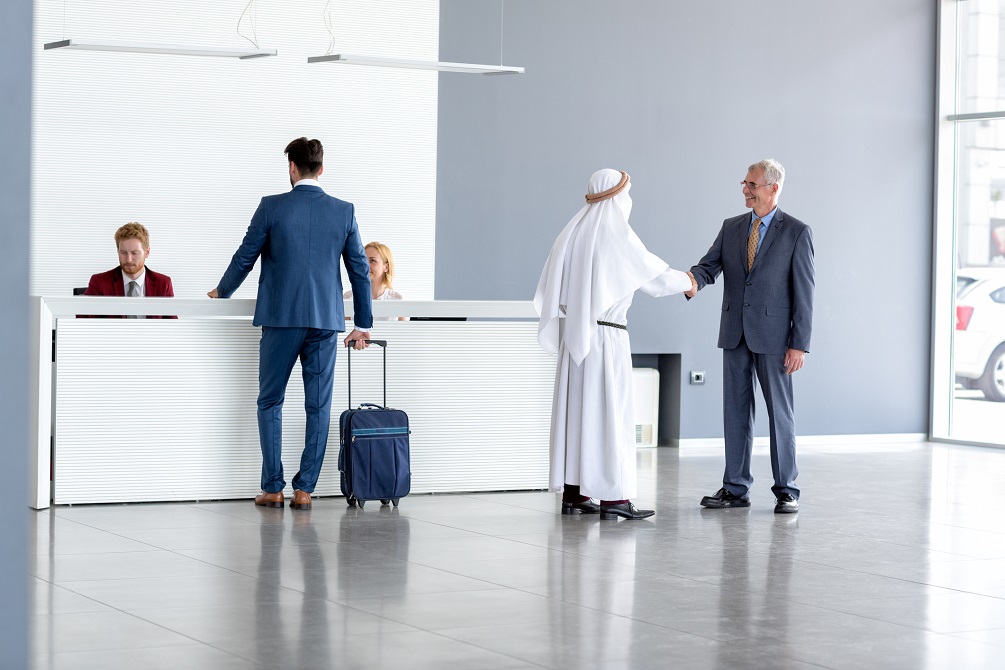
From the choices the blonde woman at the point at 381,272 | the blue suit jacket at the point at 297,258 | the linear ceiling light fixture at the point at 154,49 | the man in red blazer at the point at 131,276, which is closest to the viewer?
the blue suit jacket at the point at 297,258

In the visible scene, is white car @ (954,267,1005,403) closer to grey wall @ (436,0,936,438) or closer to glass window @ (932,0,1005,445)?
glass window @ (932,0,1005,445)

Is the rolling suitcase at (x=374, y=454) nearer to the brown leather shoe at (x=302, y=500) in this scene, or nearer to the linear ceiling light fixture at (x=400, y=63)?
the brown leather shoe at (x=302, y=500)

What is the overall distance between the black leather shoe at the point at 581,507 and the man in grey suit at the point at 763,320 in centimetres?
59

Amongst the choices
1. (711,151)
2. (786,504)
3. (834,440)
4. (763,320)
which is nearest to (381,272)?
(763,320)

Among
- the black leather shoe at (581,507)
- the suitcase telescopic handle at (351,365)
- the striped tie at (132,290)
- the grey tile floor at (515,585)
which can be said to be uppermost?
the striped tie at (132,290)

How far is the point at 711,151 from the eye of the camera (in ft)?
31.7

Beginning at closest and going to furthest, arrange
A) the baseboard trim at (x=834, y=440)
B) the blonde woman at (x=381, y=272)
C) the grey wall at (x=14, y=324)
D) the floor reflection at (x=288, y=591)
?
the grey wall at (x=14, y=324), the floor reflection at (x=288, y=591), the blonde woman at (x=381, y=272), the baseboard trim at (x=834, y=440)

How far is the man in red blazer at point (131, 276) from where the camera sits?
704 centimetres

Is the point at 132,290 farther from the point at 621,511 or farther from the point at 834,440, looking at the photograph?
the point at 834,440

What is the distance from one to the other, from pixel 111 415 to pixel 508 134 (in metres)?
3.71

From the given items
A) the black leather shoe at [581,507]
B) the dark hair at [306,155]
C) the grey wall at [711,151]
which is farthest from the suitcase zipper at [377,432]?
the grey wall at [711,151]

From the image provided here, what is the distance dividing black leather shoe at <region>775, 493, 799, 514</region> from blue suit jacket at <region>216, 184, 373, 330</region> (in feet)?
7.06

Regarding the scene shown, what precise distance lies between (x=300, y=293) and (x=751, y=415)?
7.12ft

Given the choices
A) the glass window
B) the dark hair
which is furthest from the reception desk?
the glass window
